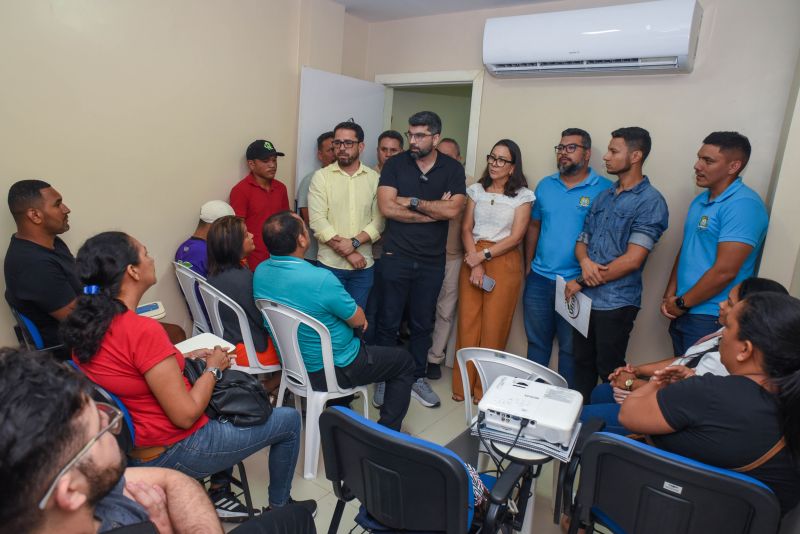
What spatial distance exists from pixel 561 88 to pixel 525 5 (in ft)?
2.21

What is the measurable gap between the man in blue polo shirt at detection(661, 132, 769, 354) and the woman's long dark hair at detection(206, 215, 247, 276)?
7.58ft

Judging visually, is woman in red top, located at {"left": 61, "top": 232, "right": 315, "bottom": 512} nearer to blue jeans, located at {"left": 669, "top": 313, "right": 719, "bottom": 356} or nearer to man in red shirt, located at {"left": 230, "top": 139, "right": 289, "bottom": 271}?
man in red shirt, located at {"left": 230, "top": 139, "right": 289, "bottom": 271}

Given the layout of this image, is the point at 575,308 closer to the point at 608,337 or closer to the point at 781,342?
the point at 608,337

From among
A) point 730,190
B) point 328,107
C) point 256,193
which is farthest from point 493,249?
point 328,107

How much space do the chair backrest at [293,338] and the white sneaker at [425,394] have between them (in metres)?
0.96

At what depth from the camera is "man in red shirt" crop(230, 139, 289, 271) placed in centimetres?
327

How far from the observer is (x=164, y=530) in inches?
42.0

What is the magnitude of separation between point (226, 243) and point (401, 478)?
1583 millimetres

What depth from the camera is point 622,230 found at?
104 inches

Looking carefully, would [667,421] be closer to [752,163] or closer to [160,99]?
[752,163]

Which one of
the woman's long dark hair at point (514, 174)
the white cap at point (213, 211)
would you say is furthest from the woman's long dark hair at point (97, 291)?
the woman's long dark hair at point (514, 174)

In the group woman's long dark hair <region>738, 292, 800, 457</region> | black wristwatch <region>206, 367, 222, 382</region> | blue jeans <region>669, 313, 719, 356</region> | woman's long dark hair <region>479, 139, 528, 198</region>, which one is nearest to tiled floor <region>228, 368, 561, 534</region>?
black wristwatch <region>206, 367, 222, 382</region>

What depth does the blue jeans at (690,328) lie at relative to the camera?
8.10ft

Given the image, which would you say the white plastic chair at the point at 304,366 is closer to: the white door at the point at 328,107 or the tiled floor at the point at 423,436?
the tiled floor at the point at 423,436
